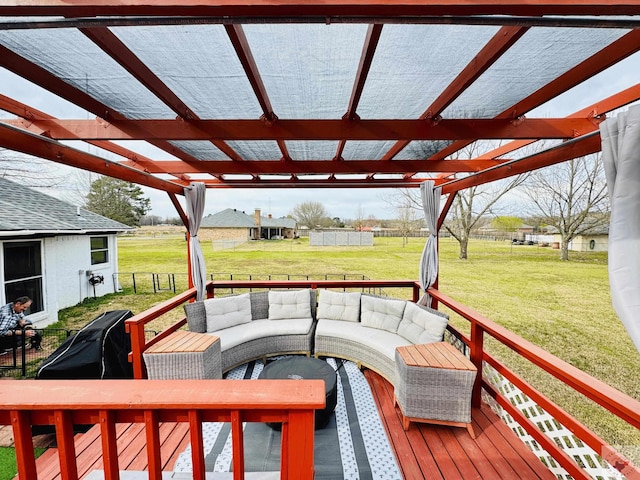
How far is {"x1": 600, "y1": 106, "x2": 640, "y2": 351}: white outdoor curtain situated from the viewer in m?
1.13

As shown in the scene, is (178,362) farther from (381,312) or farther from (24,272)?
(24,272)

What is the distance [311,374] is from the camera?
3004 mm

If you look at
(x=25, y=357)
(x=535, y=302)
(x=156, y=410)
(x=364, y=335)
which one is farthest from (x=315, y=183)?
(x=535, y=302)

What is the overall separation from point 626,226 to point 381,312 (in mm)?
3171

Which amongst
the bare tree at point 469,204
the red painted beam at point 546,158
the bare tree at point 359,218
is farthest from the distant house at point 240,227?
the red painted beam at point 546,158

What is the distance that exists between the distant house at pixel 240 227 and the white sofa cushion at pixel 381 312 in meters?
25.1

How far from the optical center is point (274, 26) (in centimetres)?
138

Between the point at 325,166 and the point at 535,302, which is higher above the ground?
the point at 325,166

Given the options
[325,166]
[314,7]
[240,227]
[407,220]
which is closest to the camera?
[314,7]

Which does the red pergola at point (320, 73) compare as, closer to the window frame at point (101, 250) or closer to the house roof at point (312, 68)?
the house roof at point (312, 68)

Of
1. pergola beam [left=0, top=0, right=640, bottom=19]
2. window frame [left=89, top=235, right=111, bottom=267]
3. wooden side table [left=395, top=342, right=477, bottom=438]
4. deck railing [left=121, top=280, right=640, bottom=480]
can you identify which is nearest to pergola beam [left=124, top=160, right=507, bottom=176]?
deck railing [left=121, top=280, right=640, bottom=480]

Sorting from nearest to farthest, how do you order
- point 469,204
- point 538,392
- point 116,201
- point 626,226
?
point 626,226
point 538,392
point 469,204
point 116,201

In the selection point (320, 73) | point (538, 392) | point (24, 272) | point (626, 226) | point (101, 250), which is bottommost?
point (538, 392)

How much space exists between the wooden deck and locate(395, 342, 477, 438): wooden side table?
4.6 inches
